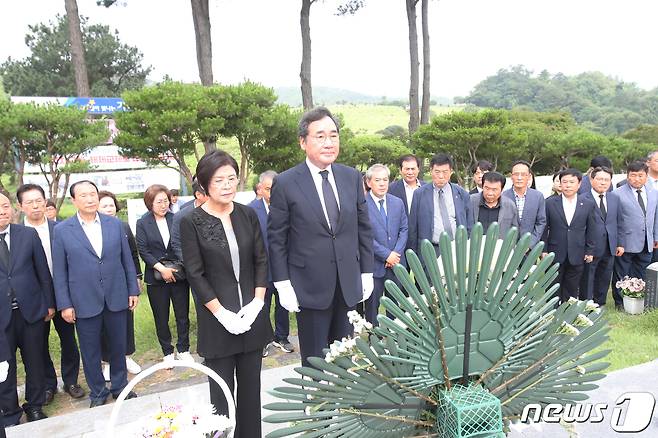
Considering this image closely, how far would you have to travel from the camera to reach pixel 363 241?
2.56 meters

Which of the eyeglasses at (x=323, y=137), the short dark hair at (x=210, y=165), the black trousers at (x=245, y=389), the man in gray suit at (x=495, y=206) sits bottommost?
the black trousers at (x=245, y=389)

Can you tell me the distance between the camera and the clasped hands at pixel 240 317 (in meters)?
2.12

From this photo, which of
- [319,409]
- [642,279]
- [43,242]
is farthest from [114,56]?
[319,409]

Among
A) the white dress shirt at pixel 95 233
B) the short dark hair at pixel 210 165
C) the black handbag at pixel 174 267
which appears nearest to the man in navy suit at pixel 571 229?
the black handbag at pixel 174 267

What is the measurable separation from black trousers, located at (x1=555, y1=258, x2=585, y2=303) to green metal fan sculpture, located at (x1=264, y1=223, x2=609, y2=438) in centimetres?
393

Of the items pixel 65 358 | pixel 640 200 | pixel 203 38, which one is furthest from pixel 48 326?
pixel 203 38

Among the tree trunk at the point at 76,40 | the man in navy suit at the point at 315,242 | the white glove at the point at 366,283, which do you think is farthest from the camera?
the tree trunk at the point at 76,40

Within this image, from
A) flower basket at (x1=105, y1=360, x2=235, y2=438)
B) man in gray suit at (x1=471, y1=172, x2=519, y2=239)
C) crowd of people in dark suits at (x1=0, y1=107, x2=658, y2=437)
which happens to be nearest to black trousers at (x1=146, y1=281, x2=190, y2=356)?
crowd of people in dark suits at (x1=0, y1=107, x2=658, y2=437)

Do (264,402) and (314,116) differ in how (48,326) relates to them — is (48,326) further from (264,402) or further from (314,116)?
(314,116)

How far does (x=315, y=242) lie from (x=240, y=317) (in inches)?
20.1

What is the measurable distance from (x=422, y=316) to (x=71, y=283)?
2.70m

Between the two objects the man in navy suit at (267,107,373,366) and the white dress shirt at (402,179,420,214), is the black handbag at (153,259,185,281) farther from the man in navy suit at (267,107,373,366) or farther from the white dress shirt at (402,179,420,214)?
the white dress shirt at (402,179,420,214)

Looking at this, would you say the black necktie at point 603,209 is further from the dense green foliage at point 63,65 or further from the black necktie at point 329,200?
the dense green foliage at point 63,65

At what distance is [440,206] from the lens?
428cm
